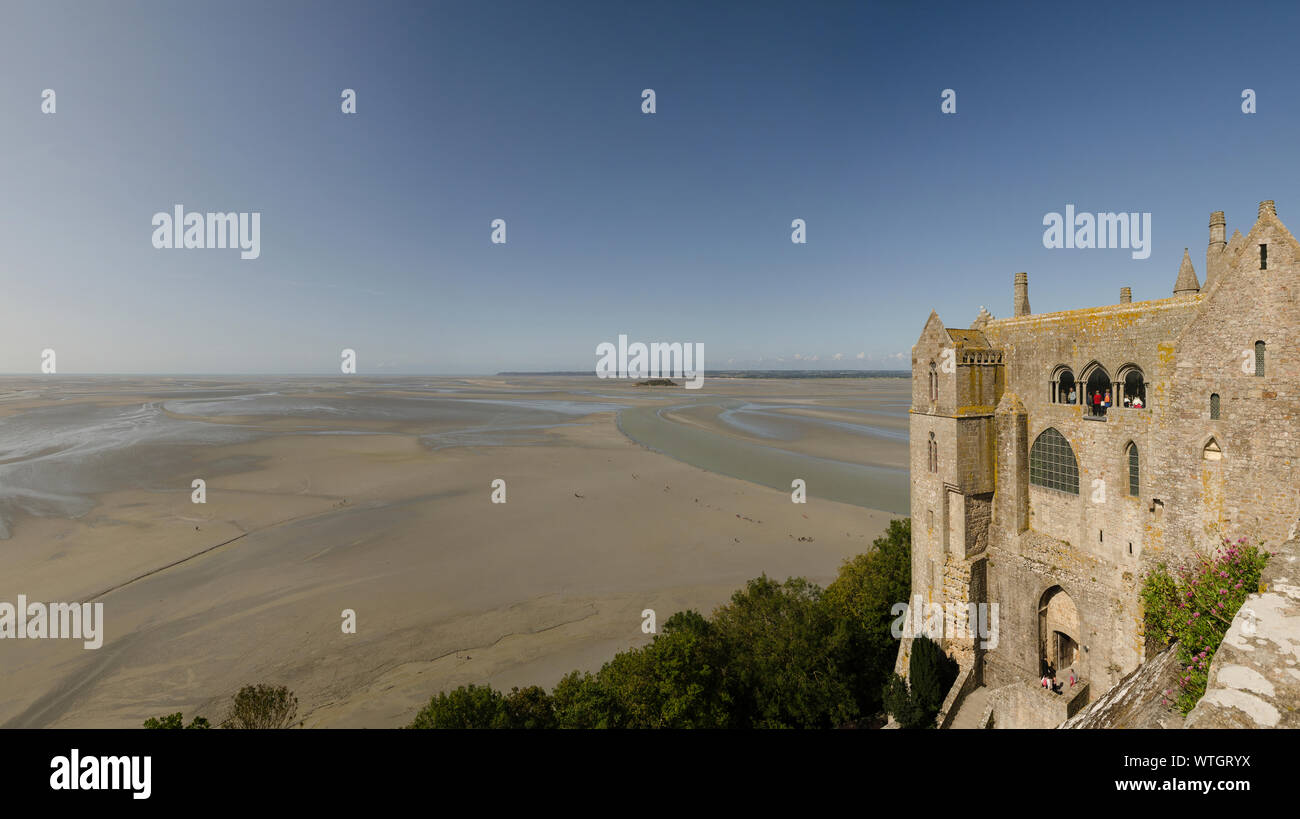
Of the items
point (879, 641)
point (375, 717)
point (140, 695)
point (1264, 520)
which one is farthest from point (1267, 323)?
point (140, 695)

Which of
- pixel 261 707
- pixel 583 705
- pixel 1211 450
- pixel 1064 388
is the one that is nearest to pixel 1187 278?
pixel 1064 388

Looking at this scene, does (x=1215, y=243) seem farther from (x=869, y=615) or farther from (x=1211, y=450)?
(x=869, y=615)

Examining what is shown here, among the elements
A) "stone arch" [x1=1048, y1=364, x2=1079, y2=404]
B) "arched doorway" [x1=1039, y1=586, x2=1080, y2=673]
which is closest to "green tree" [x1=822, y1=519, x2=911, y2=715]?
"arched doorway" [x1=1039, y1=586, x2=1080, y2=673]
